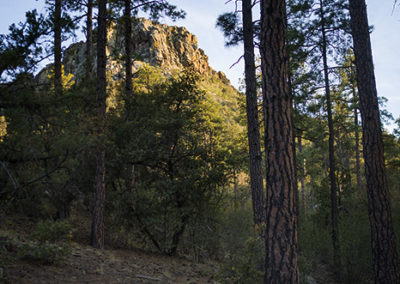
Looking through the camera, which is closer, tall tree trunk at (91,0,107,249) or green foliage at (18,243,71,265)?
green foliage at (18,243,71,265)

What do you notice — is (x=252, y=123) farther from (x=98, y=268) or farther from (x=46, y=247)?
(x=46, y=247)

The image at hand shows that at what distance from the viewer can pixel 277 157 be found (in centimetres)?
395

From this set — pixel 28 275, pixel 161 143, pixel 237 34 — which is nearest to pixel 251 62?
pixel 237 34

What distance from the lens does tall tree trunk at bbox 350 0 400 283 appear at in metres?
5.79

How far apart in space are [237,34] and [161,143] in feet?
12.4

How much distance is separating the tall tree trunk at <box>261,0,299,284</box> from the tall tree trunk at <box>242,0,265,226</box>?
2971mm

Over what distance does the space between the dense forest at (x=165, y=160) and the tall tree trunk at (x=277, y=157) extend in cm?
2

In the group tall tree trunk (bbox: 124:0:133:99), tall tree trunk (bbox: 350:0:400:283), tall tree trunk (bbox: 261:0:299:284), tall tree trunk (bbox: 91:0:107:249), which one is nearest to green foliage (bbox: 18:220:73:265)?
tall tree trunk (bbox: 91:0:107:249)

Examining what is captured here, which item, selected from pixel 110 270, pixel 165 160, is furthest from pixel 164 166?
pixel 110 270

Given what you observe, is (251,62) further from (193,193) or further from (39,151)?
(39,151)

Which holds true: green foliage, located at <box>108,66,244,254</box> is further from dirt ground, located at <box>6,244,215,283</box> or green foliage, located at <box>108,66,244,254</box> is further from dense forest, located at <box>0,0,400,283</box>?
dirt ground, located at <box>6,244,215,283</box>

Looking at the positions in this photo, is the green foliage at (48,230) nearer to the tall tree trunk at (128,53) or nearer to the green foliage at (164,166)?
the green foliage at (164,166)

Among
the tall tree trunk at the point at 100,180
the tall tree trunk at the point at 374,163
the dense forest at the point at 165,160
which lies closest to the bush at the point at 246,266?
the dense forest at the point at 165,160

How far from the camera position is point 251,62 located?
7578mm
